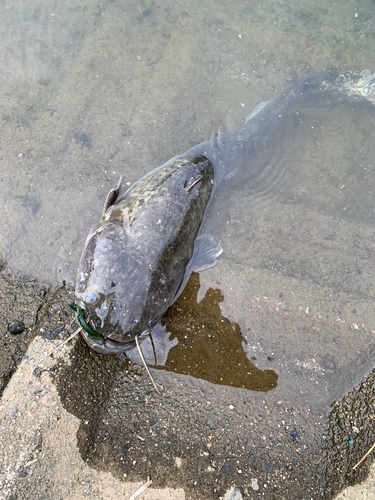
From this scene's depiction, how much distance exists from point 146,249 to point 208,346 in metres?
1.07

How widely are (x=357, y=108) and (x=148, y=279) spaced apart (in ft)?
14.0

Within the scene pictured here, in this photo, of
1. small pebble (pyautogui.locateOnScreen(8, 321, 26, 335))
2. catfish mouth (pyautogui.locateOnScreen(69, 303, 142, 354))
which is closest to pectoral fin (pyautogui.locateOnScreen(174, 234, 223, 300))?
catfish mouth (pyautogui.locateOnScreen(69, 303, 142, 354))

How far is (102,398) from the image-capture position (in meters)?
2.43

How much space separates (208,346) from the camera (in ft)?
9.08

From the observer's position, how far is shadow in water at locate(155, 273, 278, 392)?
105 inches

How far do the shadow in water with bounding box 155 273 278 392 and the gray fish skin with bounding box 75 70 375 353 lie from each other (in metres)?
0.19

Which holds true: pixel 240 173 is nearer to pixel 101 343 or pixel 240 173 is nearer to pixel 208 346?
pixel 208 346

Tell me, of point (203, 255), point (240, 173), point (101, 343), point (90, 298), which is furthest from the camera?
point (240, 173)

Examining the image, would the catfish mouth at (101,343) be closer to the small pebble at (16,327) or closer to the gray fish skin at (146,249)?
the gray fish skin at (146,249)

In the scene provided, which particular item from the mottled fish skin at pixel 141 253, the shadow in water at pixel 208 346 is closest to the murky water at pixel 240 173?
the shadow in water at pixel 208 346

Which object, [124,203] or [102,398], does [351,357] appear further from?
[124,203]

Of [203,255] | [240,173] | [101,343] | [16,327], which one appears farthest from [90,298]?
[240,173]

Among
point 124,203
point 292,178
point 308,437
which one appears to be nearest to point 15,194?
point 124,203

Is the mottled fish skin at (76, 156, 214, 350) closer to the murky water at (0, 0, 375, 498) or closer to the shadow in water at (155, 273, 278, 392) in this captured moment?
the shadow in water at (155, 273, 278, 392)
